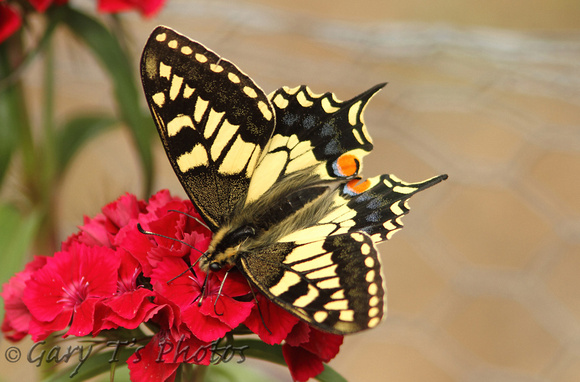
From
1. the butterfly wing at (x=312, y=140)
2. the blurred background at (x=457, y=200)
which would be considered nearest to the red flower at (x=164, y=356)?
the butterfly wing at (x=312, y=140)

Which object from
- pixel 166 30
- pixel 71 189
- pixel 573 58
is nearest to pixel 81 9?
pixel 166 30

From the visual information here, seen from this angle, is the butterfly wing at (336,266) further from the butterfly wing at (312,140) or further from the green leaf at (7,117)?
the green leaf at (7,117)

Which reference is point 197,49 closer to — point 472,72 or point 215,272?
point 215,272

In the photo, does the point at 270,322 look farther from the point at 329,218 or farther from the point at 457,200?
the point at 457,200

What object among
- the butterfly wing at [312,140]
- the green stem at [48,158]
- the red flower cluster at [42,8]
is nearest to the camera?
the butterfly wing at [312,140]

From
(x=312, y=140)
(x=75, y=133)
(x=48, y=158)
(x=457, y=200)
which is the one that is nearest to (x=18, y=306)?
(x=312, y=140)

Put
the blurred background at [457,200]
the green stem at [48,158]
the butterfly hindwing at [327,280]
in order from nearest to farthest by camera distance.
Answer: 1. the butterfly hindwing at [327,280]
2. the green stem at [48,158]
3. the blurred background at [457,200]
